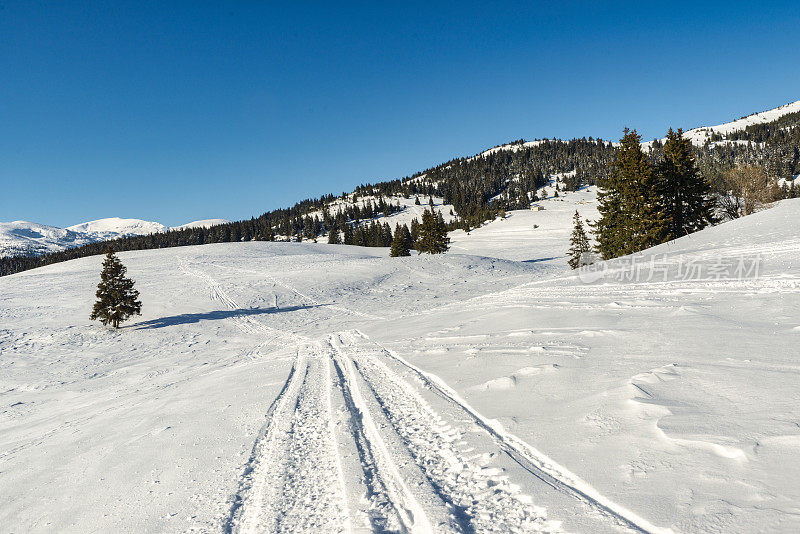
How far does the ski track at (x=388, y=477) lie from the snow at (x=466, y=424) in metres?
0.03

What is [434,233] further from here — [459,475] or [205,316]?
[459,475]

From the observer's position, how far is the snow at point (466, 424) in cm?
347

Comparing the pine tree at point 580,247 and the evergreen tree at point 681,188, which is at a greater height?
the evergreen tree at point 681,188

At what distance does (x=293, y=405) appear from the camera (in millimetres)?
7121

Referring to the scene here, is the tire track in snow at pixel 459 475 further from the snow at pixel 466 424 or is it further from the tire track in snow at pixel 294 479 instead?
the tire track in snow at pixel 294 479

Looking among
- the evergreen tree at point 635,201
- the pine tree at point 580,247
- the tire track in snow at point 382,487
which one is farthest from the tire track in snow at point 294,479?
the pine tree at point 580,247

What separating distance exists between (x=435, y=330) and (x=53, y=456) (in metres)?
9.75

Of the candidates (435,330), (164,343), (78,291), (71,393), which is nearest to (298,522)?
(435,330)

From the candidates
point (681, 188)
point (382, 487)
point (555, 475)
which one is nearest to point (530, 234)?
point (681, 188)

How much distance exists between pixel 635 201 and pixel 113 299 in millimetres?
36770

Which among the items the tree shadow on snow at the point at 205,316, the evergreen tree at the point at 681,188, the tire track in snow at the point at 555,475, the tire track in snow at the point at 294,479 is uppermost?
the evergreen tree at the point at 681,188

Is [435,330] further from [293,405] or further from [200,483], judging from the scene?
[200,483]

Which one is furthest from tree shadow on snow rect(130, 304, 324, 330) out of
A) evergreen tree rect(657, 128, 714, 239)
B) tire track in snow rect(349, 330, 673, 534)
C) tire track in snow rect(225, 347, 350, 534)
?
evergreen tree rect(657, 128, 714, 239)

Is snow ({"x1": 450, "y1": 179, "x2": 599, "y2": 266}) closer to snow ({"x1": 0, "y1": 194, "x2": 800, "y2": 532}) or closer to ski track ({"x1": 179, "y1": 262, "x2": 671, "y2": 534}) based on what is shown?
snow ({"x1": 0, "y1": 194, "x2": 800, "y2": 532})
